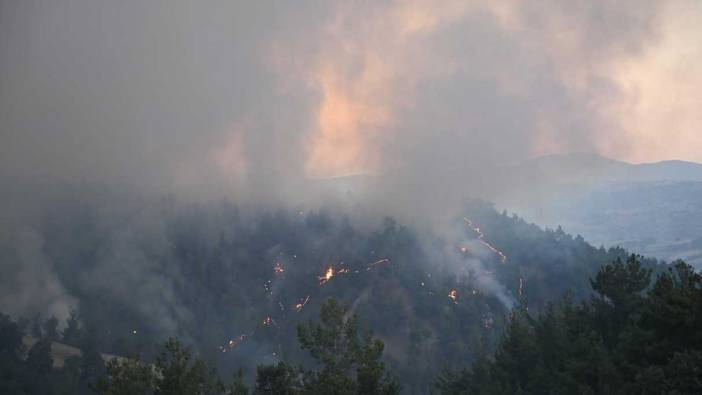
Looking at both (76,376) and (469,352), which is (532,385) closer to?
(76,376)

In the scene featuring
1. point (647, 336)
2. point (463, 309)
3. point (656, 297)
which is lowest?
point (647, 336)

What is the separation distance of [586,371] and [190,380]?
24381mm

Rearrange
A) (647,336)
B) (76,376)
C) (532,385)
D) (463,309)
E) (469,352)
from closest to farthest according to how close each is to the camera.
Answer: (647,336), (532,385), (76,376), (469,352), (463,309)

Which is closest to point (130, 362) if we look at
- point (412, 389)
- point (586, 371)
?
point (586, 371)

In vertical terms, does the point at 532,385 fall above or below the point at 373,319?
below

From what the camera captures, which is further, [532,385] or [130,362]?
[532,385]

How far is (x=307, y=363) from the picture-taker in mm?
167000

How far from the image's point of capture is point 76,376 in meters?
117

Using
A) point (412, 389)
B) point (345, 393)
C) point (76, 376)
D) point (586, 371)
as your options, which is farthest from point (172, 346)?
point (412, 389)

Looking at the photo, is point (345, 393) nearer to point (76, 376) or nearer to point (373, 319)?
point (76, 376)

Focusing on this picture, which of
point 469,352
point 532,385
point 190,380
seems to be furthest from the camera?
point 469,352

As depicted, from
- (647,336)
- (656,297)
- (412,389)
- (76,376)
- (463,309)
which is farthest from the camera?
(463,309)

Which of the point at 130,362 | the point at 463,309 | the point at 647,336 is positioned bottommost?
the point at 647,336

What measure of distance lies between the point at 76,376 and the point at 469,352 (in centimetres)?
10098
